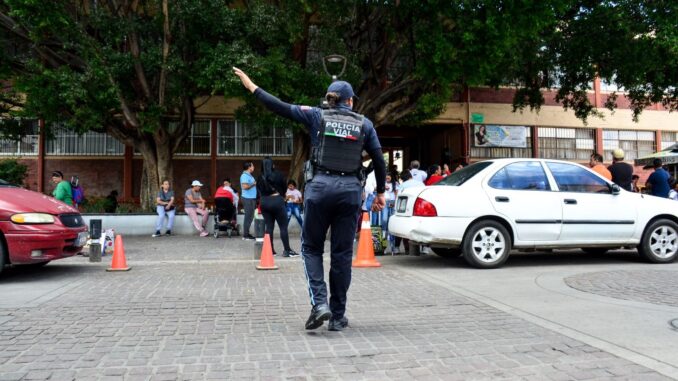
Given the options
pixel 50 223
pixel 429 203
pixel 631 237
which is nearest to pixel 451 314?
pixel 429 203

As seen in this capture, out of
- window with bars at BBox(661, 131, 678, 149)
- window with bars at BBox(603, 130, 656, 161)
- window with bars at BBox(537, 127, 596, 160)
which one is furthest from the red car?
window with bars at BBox(661, 131, 678, 149)

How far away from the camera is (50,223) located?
278 inches

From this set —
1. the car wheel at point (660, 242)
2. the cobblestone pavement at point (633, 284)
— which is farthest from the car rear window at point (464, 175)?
the car wheel at point (660, 242)

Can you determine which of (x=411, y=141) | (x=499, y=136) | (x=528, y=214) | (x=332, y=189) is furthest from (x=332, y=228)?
(x=411, y=141)

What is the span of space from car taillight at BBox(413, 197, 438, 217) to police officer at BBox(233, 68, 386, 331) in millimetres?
3417

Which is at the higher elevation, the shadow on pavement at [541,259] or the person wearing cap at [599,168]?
the person wearing cap at [599,168]

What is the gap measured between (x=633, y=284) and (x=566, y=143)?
19518mm

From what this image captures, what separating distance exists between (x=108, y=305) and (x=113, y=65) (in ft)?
33.6

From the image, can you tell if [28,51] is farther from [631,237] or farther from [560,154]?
[560,154]

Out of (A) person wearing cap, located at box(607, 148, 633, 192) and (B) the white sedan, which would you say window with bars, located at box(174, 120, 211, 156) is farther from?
(A) person wearing cap, located at box(607, 148, 633, 192)

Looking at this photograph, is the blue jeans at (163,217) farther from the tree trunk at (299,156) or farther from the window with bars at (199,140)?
the window with bars at (199,140)

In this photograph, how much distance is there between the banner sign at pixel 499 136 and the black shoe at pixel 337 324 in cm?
2002

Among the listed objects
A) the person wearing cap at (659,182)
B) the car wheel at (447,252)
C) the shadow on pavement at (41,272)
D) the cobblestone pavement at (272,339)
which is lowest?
the shadow on pavement at (41,272)

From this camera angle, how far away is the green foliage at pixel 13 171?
1838 centimetres
